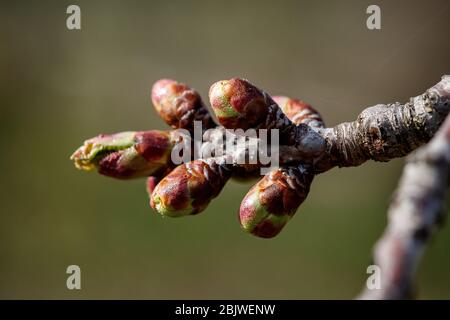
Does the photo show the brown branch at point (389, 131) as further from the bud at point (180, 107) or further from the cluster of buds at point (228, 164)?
the bud at point (180, 107)

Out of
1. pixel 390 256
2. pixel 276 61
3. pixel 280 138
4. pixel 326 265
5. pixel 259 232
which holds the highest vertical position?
pixel 276 61

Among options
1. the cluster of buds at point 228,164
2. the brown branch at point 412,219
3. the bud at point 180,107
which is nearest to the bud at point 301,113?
the cluster of buds at point 228,164

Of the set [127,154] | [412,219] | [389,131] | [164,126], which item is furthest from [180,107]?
[164,126]

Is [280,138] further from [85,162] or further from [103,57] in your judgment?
[103,57]

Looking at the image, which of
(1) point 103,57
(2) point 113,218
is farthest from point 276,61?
(2) point 113,218

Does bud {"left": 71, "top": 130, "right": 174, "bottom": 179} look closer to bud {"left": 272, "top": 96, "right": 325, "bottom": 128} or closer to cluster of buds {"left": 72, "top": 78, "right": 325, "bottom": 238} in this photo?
cluster of buds {"left": 72, "top": 78, "right": 325, "bottom": 238}

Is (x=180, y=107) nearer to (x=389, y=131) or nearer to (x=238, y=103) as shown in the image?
(x=238, y=103)

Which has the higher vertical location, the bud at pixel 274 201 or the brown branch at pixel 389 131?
the brown branch at pixel 389 131

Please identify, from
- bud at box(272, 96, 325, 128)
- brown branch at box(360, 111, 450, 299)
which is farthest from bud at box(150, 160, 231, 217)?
brown branch at box(360, 111, 450, 299)
